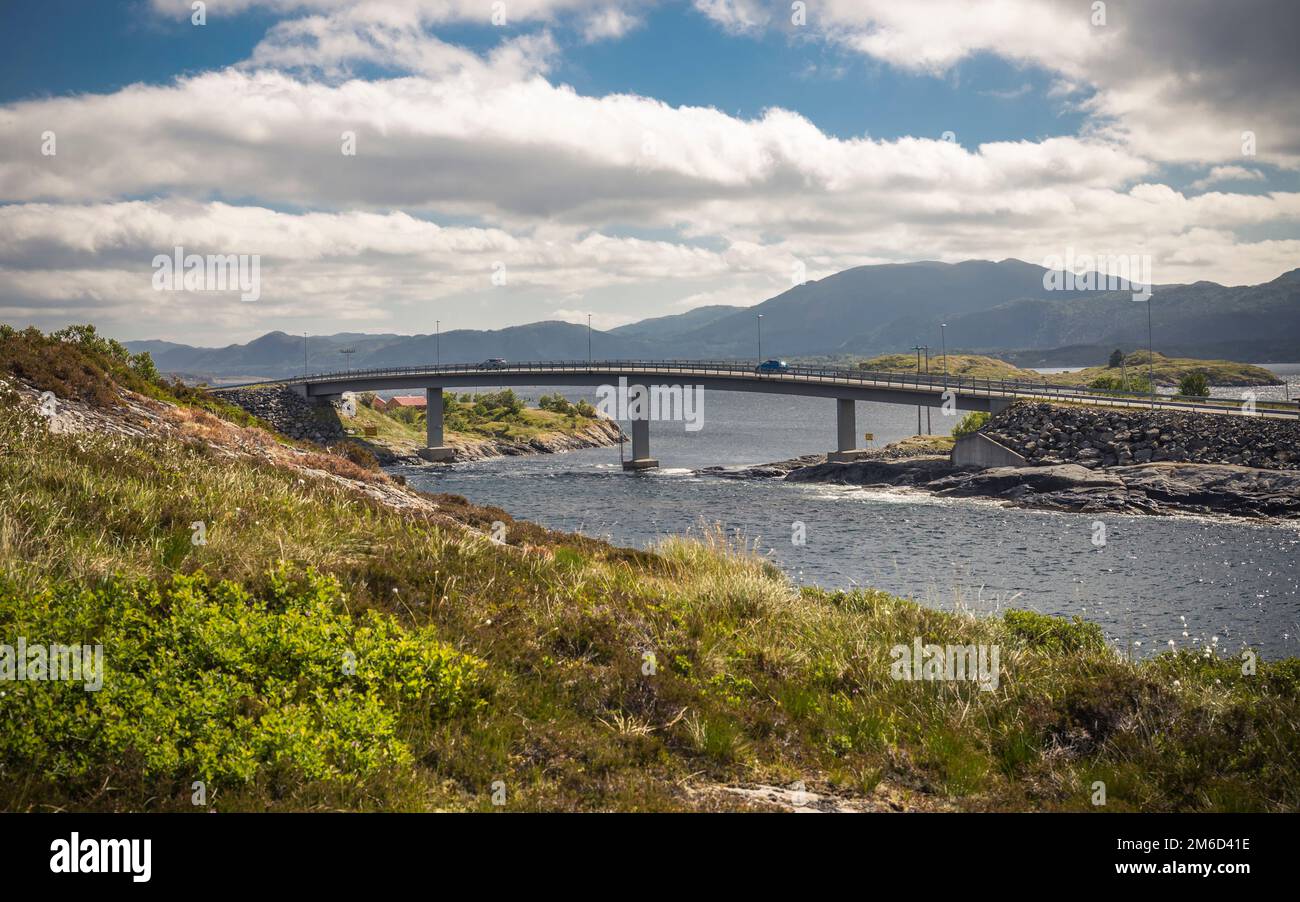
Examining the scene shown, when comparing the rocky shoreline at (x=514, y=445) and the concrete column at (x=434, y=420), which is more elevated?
the concrete column at (x=434, y=420)

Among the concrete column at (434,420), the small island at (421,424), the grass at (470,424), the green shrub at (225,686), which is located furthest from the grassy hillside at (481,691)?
the grass at (470,424)

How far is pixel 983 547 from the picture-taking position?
1986 inches

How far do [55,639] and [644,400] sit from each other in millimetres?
95452

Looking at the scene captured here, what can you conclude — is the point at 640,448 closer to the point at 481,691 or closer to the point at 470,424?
the point at 470,424

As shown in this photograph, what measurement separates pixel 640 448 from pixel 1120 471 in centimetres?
5075

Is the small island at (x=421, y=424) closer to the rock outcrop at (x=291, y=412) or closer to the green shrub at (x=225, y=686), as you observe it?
the rock outcrop at (x=291, y=412)

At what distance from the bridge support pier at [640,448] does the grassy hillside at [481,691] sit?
87614 mm

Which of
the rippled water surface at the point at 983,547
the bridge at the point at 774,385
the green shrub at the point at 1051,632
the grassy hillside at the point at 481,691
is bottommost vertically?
the rippled water surface at the point at 983,547

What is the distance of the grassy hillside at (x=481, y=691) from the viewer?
7.22 m

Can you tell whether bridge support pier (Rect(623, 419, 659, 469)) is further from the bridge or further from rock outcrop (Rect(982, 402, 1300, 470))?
rock outcrop (Rect(982, 402, 1300, 470))

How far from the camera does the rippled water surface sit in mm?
34812

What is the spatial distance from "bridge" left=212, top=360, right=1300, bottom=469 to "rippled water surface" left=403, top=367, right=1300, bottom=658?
49.2 feet

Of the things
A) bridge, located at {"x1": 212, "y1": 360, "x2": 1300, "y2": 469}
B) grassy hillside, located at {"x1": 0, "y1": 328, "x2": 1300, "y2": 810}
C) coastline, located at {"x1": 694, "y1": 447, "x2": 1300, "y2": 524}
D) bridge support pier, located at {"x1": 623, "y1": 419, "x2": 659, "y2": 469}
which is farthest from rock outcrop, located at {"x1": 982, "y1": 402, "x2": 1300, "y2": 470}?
grassy hillside, located at {"x1": 0, "y1": 328, "x2": 1300, "y2": 810}
